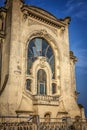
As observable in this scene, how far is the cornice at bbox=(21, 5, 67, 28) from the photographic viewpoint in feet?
70.4

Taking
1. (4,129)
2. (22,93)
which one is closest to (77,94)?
(22,93)

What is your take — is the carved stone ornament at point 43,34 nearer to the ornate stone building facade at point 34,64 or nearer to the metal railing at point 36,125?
the ornate stone building facade at point 34,64

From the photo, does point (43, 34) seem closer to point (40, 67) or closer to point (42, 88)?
point (40, 67)

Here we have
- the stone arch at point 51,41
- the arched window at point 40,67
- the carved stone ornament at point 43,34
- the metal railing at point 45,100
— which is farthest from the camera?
the stone arch at point 51,41

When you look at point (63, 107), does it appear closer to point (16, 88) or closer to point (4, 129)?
point (16, 88)

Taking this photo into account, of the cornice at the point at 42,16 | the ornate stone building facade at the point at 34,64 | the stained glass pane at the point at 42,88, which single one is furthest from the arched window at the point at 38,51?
the cornice at the point at 42,16

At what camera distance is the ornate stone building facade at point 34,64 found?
60.8ft

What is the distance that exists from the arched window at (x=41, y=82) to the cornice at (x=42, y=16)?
6.27 metres

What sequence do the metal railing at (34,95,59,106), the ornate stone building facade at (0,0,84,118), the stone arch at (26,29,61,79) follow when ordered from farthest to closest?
the stone arch at (26,29,61,79) → the metal railing at (34,95,59,106) → the ornate stone building facade at (0,0,84,118)

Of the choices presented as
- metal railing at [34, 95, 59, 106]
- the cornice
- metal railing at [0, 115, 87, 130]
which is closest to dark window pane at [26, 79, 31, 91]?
metal railing at [34, 95, 59, 106]

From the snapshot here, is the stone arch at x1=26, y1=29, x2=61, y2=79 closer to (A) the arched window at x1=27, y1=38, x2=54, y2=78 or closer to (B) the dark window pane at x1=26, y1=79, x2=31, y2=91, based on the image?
(A) the arched window at x1=27, y1=38, x2=54, y2=78

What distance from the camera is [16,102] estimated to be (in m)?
17.9

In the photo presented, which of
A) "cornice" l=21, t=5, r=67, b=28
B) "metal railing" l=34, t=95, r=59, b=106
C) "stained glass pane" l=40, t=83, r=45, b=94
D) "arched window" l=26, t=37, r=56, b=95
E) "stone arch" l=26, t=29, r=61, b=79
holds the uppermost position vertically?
"cornice" l=21, t=5, r=67, b=28

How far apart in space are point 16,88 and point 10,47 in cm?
413
